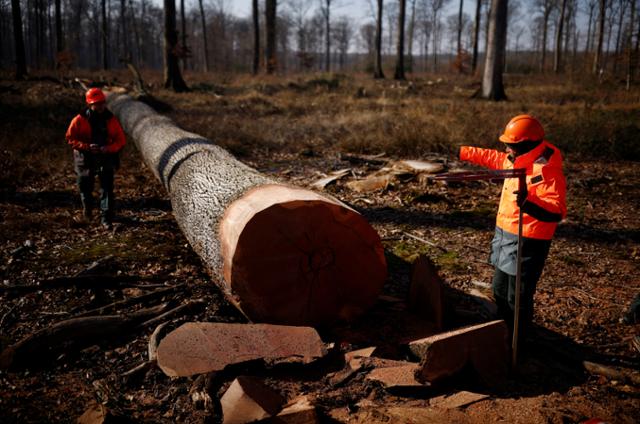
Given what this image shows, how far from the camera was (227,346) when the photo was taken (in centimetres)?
271

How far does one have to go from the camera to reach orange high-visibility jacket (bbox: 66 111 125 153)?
17.9 ft

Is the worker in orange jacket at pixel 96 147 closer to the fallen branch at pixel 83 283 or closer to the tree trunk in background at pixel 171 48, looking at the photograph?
the fallen branch at pixel 83 283

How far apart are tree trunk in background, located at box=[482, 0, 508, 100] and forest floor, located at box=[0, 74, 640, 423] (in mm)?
4864

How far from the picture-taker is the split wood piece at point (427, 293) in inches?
129

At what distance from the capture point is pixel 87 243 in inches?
188

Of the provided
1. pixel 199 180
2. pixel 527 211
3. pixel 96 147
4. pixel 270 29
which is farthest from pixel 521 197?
pixel 270 29

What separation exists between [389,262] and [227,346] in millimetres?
2344

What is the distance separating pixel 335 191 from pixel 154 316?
14.2ft

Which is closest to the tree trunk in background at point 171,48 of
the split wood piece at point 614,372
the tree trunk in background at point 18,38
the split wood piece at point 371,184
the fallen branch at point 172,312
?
the tree trunk in background at point 18,38

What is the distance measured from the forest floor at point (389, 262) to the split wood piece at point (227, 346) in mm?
117

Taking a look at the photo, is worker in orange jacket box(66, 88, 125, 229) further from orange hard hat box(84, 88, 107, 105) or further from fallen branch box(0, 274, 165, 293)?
fallen branch box(0, 274, 165, 293)

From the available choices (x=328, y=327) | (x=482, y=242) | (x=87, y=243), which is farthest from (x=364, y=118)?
(x=328, y=327)

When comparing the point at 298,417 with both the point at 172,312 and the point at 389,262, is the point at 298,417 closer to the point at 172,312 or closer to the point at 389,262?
the point at 172,312

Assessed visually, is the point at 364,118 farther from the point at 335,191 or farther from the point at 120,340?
the point at 120,340
